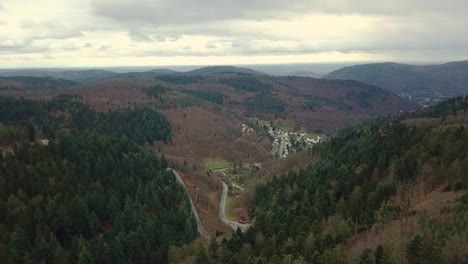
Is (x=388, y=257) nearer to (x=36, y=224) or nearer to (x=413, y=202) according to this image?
(x=413, y=202)

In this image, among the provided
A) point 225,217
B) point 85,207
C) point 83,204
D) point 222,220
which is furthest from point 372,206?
point 83,204

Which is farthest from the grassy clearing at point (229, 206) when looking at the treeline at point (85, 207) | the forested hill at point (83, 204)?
the treeline at point (85, 207)

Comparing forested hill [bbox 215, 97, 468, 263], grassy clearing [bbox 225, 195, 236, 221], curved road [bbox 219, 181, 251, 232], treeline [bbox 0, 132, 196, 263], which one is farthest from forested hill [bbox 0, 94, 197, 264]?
forested hill [bbox 215, 97, 468, 263]

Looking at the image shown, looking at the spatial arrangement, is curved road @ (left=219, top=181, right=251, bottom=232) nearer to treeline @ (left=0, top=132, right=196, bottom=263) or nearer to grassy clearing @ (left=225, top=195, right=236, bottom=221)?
grassy clearing @ (left=225, top=195, right=236, bottom=221)

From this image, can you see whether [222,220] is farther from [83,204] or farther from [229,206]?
[83,204]

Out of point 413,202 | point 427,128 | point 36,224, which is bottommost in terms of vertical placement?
point 36,224

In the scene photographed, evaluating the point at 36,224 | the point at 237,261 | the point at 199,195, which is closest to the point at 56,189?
the point at 36,224
